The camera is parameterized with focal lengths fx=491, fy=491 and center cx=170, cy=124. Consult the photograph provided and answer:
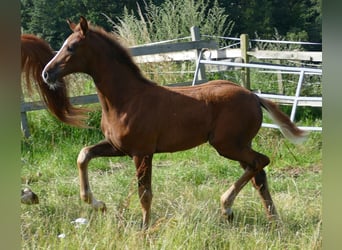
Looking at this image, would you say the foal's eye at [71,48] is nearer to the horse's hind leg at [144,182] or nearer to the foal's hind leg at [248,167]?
the horse's hind leg at [144,182]

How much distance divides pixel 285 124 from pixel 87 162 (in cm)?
127

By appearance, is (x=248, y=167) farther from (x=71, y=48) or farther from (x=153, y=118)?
(x=71, y=48)

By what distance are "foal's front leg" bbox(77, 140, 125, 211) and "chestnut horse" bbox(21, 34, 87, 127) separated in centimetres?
25

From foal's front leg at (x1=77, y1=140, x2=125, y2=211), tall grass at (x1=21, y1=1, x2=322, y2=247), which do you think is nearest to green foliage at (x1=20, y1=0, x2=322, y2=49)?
tall grass at (x1=21, y1=1, x2=322, y2=247)

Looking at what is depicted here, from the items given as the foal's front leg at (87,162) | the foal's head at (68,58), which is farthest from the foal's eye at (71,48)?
the foal's front leg at (87,162)

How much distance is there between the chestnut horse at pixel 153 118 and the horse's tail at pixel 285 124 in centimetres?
8

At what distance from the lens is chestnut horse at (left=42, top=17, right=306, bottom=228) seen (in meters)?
2.95

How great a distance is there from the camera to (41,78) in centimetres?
314

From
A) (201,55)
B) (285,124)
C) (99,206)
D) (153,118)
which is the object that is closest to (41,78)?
(153,118)

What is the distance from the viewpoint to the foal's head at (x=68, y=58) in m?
2.78

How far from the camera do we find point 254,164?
3.02 m

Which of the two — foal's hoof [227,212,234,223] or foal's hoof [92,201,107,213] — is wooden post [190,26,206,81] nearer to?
foal's hoof [227,212,234,223]
